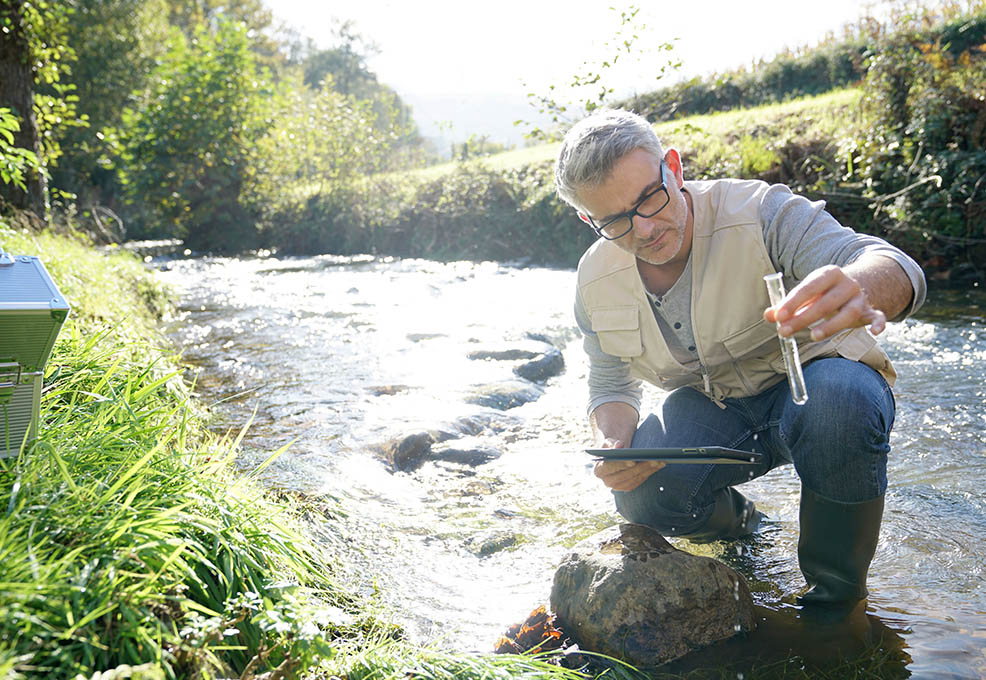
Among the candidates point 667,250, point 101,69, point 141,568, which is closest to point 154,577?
point 141,568

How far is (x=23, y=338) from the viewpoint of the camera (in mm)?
1960

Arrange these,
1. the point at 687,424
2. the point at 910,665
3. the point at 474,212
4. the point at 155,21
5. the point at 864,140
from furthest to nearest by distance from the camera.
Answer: the point at 155,21 < the point at 474,212 < the point at 864,140 < the point at 687,424 < the point at 910,665

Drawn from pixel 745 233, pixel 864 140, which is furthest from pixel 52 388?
pixel 864 140

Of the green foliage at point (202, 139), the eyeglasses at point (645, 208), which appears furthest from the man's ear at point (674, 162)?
the green foliage at point (202, 139)

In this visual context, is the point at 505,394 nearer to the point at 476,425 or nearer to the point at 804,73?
the point at 476,425

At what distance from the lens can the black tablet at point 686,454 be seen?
8.21ft

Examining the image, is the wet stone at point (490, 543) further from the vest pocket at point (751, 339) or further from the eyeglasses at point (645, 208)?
the eyeglasses at point (645, 208)

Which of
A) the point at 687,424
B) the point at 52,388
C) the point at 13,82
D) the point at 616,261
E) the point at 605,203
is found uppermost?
the point at 13,82

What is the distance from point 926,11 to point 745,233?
29.5ft

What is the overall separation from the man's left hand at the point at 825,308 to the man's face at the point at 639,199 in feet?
2.76

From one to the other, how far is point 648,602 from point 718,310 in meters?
1.07

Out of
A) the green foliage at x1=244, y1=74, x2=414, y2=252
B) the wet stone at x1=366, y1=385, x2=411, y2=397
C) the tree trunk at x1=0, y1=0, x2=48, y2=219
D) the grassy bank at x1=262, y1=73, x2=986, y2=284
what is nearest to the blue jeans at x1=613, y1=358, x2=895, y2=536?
the wet stone at x1=366, y1=385, x2=411, y2=397

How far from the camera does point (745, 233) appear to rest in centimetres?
281

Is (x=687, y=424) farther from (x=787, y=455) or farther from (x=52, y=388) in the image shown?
(x=52, y=388)
